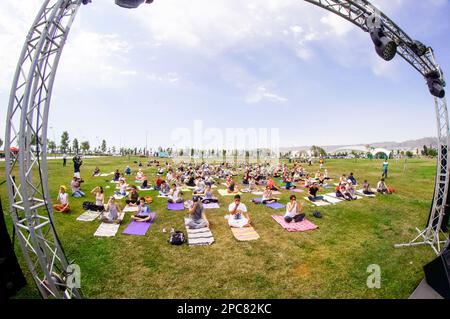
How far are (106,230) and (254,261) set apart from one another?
5.96 m

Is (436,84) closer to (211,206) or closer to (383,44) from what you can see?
(383,44)

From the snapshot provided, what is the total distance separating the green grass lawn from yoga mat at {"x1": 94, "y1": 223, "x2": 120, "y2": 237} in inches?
9.1

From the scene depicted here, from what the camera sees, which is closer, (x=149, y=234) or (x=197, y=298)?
(x=197, y=298)

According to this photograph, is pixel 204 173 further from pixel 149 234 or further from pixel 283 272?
pixel 283 272

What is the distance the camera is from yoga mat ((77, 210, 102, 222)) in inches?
401

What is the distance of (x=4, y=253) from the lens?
535cm

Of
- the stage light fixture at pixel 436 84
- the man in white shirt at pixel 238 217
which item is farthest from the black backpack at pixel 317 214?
the stage light fixture at pixel 436 84

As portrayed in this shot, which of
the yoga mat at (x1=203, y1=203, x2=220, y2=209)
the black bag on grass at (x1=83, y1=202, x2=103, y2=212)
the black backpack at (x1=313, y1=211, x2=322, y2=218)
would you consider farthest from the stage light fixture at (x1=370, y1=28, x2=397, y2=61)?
the black bag on grass at (x1=83, y1=202, x2=103, y2=212)

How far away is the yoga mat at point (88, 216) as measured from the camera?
10.2 meters

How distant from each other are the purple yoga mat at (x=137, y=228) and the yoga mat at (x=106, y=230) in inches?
16.9

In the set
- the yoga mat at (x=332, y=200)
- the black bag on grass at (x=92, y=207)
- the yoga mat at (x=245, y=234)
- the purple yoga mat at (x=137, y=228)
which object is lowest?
the yoga mat at (x=245, y=234)

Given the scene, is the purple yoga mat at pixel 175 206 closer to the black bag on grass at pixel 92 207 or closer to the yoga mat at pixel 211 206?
the yoga mat at pixel 211 206

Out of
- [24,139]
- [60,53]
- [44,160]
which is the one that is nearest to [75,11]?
[60,53]

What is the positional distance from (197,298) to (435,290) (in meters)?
5.44
